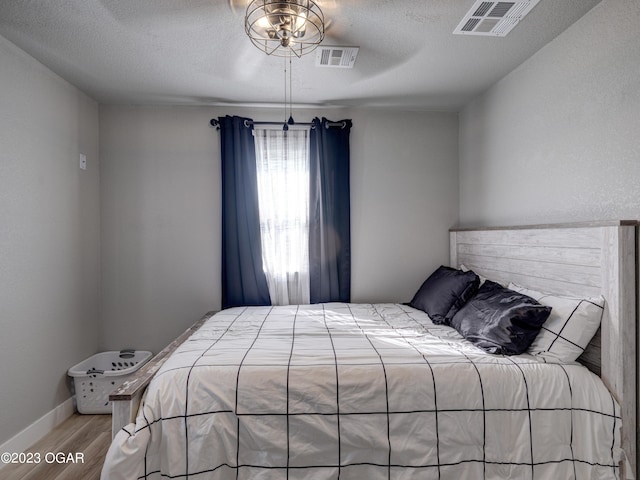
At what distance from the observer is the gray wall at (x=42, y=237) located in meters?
2.04

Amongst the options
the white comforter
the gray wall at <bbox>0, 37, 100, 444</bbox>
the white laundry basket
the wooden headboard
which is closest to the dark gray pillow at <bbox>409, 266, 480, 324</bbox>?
the wooden headboard

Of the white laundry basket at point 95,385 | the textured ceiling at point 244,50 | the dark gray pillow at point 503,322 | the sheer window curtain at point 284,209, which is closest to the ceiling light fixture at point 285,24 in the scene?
the textured ceiling at point 244,50

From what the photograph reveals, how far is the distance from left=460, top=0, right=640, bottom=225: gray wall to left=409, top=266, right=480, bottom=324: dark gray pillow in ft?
1.76

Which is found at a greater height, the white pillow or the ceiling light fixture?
the ceiling light fixture

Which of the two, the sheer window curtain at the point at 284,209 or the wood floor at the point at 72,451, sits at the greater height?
the sheer window curtain at the point at 284,209

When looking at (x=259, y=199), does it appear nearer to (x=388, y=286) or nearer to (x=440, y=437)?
(x=388, y=286)

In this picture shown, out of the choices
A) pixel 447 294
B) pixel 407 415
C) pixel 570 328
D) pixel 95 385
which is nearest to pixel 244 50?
pixel 447 294

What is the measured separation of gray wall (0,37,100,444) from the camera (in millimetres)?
2043

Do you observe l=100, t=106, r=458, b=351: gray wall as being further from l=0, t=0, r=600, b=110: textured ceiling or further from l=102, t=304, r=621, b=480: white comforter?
l=102, t=304, r=621, b=480: white comforter

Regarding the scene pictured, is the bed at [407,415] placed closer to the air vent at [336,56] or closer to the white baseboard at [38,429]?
the white baseboard at [38,429]

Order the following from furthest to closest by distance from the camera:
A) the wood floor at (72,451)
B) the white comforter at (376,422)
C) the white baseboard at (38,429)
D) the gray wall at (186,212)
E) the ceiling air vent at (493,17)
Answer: the gray wall at (186,212), the white baseboard at (38,429), the wood floor at (72,451), the ceiling air vent at (493,17), the white comforter at (376,422)

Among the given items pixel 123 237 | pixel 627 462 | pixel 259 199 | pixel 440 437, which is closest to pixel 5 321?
pixel 123 237

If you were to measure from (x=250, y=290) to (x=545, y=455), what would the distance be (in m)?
2.25

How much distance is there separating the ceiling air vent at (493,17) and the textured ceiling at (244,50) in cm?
5
